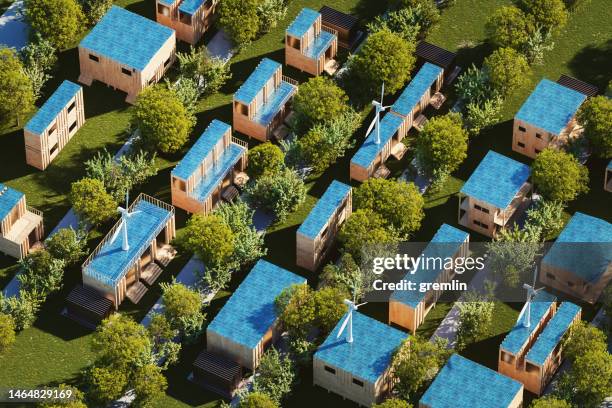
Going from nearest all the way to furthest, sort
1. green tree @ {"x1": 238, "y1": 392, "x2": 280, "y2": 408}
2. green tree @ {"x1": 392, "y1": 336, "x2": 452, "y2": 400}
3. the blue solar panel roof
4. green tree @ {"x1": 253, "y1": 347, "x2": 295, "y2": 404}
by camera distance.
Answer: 1. green tree @ {"x1": 238, "y1": 392, "x2": 280, "y2": 408}
2. the blue solar panel roof
3. green tree @ {"x1": 392, "y1": 336, "x2": 452, "y2": 400}
4. green tree @ {"x1": 253, "y1": 347, "x2": 295, "y2": 404}

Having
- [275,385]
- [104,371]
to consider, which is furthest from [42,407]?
[275,385]

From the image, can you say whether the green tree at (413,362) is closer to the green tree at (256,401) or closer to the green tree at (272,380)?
the green tree at (272,380)

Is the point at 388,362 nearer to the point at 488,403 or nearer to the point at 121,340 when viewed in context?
the point at 488,403

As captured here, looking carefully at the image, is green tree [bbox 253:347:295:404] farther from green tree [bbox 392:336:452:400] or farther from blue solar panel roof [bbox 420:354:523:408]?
blue solar panel roof [bbox 420:354:523:408]

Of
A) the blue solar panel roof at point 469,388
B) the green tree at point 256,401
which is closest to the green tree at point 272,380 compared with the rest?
the green tree at point 256,401

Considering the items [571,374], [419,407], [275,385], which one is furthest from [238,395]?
[571,374]

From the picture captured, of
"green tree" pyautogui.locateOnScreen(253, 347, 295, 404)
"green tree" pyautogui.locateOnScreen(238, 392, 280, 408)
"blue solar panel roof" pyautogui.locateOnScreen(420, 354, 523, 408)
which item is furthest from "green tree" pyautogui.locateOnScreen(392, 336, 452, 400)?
"green tree" pyautogui.locateOnScreen(238, 392, 280, 408)

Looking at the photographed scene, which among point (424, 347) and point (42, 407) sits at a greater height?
point (424, 347)
